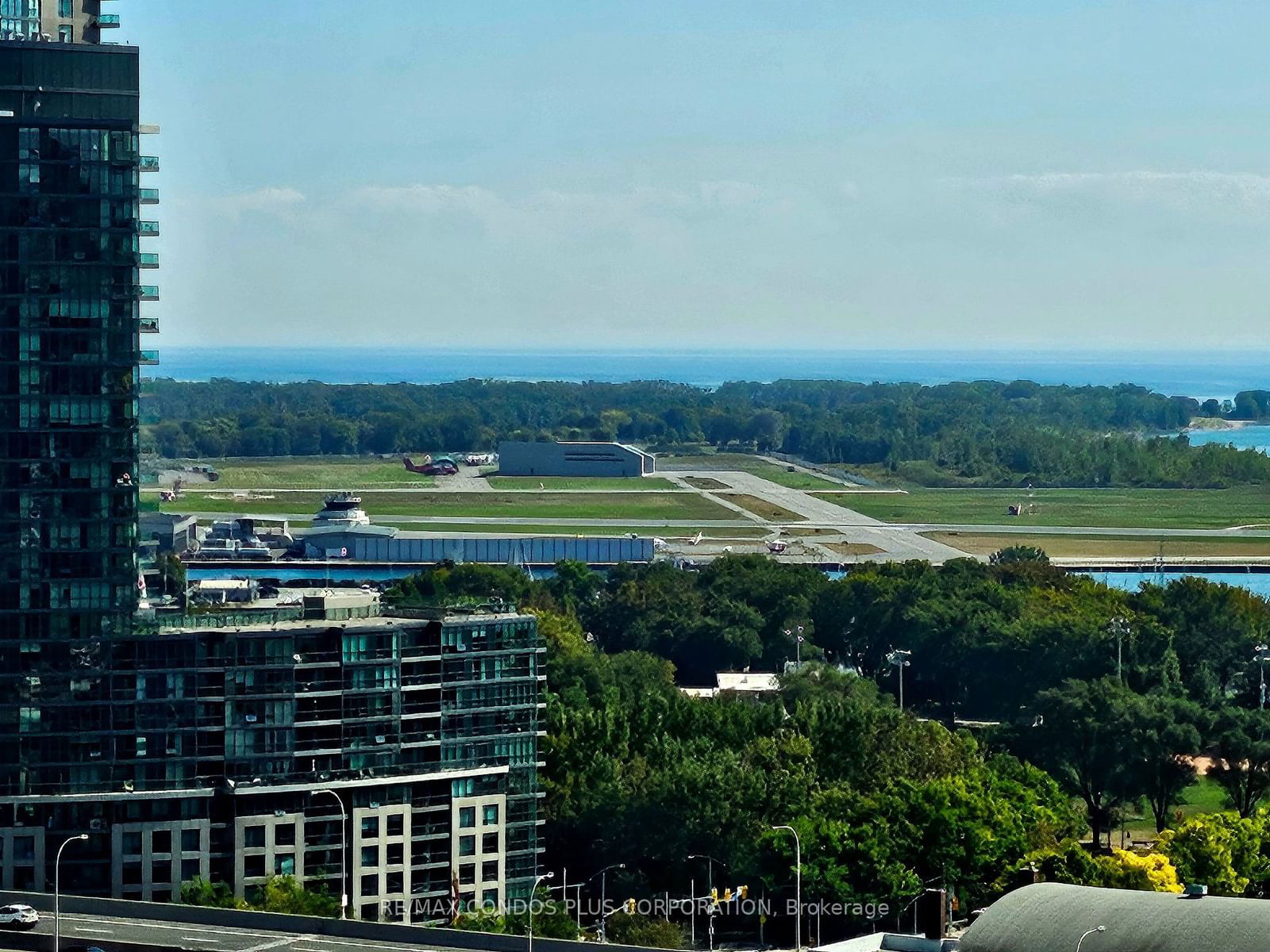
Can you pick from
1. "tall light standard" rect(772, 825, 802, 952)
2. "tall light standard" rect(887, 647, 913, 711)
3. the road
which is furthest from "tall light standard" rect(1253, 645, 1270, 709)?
the road

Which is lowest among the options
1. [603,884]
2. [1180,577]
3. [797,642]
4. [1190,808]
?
[1190,808]

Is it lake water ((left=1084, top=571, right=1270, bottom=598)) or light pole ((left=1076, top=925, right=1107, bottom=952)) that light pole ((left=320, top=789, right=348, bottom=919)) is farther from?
lake water ((left=1084, top=571, right=1270, bottom=598))

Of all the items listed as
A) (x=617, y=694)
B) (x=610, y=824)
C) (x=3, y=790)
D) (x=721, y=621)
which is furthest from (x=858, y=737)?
(x=721, y=621)

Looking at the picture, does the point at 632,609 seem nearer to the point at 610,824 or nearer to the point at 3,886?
the point at 610,824

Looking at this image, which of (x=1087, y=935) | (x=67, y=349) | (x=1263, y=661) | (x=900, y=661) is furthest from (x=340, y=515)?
(x=1087, y=935)

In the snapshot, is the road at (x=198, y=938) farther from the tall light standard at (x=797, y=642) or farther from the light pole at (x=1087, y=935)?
the tall light standard at (x=797, y=642)

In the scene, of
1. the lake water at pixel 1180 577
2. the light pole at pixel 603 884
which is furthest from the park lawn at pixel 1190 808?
the lake water at pixel 1180 577

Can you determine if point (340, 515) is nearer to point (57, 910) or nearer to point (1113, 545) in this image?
point (1113, 545)
